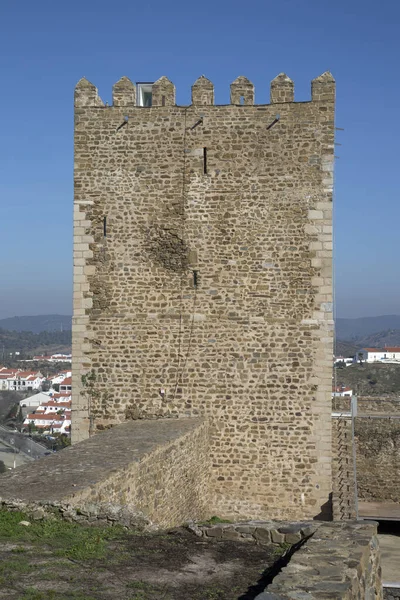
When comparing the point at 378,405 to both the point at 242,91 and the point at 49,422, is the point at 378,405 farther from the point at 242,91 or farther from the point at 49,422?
the point at 49,422

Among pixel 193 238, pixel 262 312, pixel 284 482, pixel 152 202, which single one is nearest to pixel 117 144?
pixel 152 202

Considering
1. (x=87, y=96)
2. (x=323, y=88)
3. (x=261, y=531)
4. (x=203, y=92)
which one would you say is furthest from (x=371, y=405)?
(x=261, y=531)

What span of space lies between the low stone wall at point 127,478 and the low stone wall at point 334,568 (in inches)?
67.8

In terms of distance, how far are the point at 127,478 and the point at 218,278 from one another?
15.6 feet

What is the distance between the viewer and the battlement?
1223 centimetres

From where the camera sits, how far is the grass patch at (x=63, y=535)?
5.60m

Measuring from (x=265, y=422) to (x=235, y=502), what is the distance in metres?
1.29

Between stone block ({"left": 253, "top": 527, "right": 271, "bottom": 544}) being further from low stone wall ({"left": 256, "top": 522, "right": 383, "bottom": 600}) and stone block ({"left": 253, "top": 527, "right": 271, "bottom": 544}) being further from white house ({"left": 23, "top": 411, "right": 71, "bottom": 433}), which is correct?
white house ({"left": 23, "top": 411, "right": 71, "bottom": 433})

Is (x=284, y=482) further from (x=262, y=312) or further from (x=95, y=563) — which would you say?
(x=95, y=563)

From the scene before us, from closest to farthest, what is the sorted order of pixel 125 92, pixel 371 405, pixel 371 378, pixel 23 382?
pixel 125 92, pixel 371 405, pixel 371 378, pixel 23 382

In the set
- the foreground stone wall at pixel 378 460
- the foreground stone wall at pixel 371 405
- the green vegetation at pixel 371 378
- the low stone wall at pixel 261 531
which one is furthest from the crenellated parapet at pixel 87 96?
the green vegetation at pixel 371 378

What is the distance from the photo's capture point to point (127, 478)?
27.0 ft

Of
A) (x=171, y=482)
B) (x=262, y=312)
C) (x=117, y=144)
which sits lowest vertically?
(x=171, y=482)

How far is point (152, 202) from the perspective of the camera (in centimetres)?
1247
